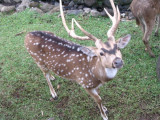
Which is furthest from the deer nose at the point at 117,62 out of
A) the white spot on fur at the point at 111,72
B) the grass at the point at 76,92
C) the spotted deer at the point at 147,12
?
the spotted deer at the point at 147,12

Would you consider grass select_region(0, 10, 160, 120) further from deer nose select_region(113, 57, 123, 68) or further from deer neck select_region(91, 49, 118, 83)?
deer nose select_region(113, 57, 123, 68)

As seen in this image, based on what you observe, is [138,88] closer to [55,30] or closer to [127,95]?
[127,95]

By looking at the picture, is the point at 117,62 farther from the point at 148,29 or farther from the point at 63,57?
the point at 148,29

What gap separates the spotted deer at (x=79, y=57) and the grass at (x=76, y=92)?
0.42 metres

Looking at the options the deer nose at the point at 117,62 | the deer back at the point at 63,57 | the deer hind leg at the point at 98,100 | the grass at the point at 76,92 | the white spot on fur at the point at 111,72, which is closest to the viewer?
the deer nose at the point at 117,62

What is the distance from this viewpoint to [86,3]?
6859 mm

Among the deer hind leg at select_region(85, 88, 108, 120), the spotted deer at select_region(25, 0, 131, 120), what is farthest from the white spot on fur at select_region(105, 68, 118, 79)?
the deer hind leg at select_region(85, 88, 108, 120)

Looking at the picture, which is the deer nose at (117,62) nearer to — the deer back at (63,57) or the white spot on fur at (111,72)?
the white spot on fur at (111,72)

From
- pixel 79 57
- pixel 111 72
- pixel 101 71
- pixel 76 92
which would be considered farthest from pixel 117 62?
pixel 76 92

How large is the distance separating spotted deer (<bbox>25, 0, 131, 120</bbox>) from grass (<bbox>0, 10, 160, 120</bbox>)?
421 mm

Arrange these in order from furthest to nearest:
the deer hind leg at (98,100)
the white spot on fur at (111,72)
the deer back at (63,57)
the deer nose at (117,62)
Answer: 1. the deer hind leg at (98,100)
2. the deer back at (63,57)
3. the white spot on fur at (111,72)
4. the deer nose at (117,62)

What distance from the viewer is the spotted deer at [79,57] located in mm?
2791

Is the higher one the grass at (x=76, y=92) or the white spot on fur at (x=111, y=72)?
the white spot on fur at (x=111, y=72)

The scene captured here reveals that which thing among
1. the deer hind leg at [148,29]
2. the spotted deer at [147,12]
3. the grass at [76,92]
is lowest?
the grass at [76,92]
